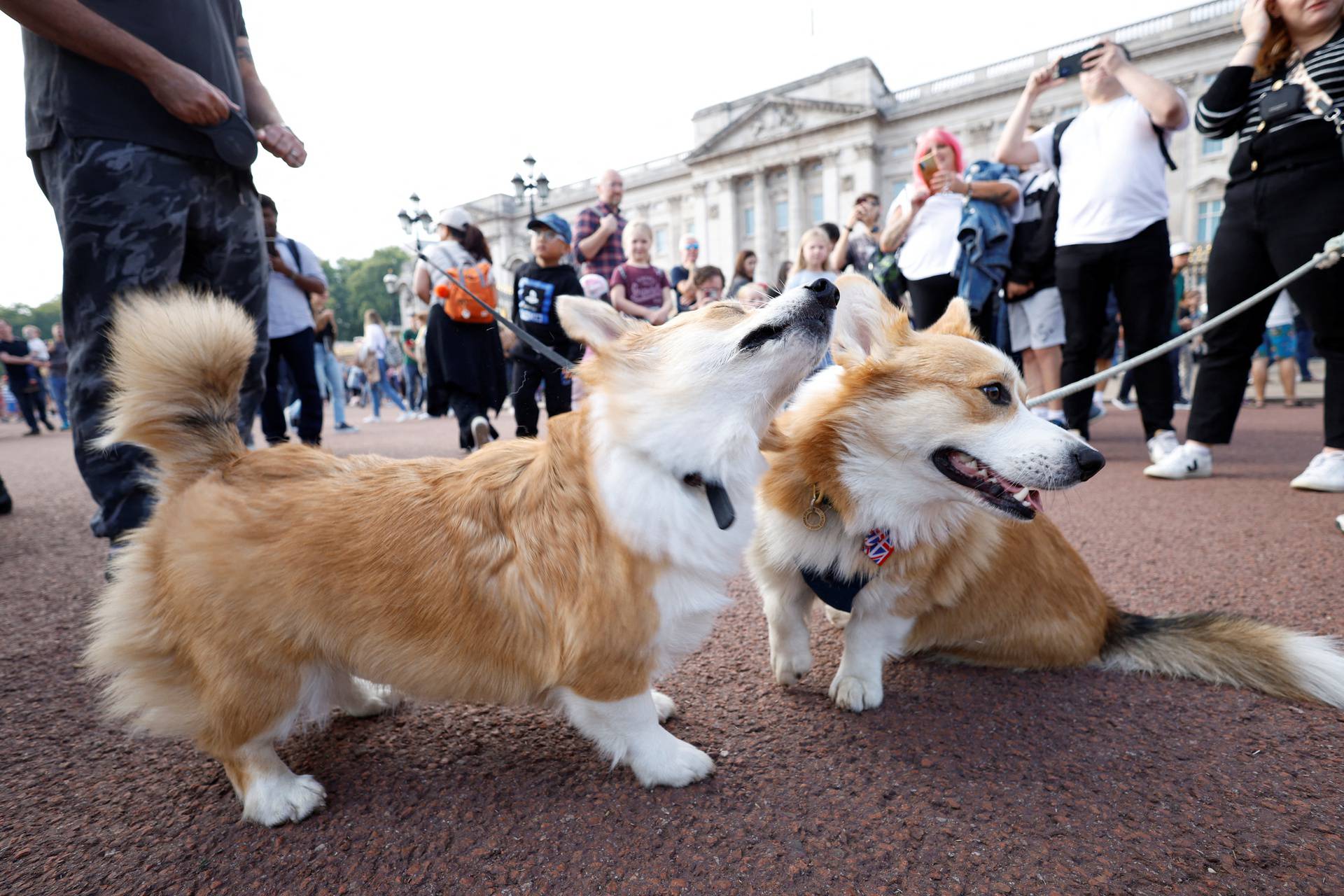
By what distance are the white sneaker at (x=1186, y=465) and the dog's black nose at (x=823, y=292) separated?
14.5 ft

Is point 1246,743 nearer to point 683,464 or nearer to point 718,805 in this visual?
point 718,805

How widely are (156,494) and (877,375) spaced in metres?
2.05

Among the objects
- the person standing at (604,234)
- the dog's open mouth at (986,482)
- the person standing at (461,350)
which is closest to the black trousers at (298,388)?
the person standing at (461,350)

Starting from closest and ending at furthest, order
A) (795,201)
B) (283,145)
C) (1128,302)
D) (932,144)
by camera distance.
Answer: (283,145)
(1128,302)
(932,144)
(795,201)

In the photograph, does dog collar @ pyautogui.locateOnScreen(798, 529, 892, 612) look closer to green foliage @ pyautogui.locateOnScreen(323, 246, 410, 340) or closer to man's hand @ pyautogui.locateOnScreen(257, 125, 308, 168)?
man's hand @ pyautogui.locateOnScreen(257, 125, 308, 168)

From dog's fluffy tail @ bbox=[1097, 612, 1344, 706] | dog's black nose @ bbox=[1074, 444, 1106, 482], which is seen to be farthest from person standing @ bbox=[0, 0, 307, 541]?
dog's fluffy tail @ bbox=[1097, 612, 1344, 706]

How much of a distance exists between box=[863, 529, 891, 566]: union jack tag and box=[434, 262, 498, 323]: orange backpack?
4.04 meters

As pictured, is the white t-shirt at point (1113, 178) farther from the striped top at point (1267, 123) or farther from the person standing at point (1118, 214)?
the striped top at point (1267, 123)

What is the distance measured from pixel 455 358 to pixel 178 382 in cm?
385

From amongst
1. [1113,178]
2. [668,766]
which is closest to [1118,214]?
[1113,178]

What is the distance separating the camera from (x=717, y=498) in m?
1.47

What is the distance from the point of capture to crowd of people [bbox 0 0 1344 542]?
2268mm

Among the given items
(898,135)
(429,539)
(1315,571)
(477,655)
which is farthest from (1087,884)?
(898,135)

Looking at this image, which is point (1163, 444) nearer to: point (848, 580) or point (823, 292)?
point (848, 580)
